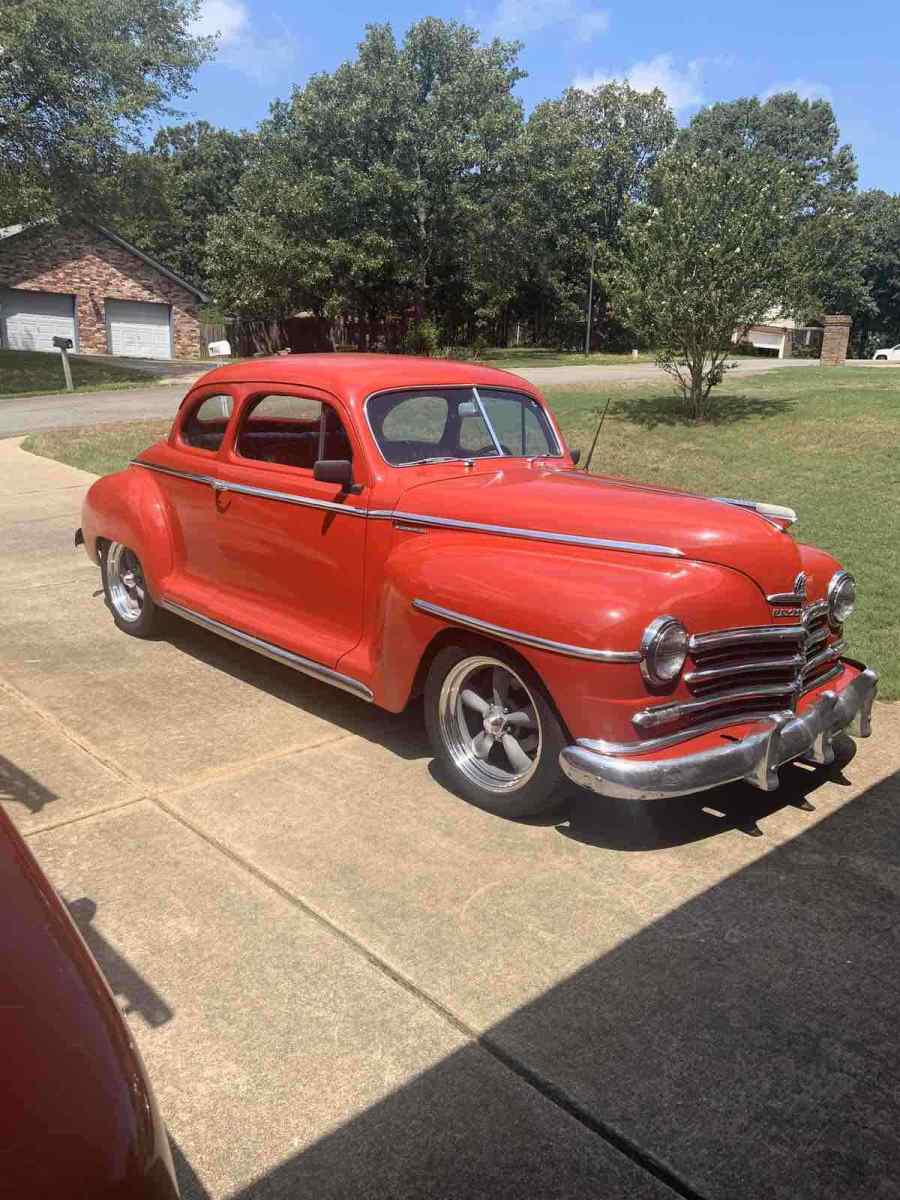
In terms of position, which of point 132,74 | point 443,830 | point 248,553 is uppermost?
point 132,74

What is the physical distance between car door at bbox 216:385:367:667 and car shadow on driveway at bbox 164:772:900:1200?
2.05 meters

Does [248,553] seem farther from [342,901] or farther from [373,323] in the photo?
[373,323]

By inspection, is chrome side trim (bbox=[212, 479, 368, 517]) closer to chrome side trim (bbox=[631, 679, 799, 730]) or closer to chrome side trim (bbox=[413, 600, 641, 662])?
chrome side trim (bbox=[413, 600, 641, 662])

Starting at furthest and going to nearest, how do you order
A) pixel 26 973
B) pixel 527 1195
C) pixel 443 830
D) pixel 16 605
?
pixel 16 605
pixel 443 830
pixel 527 1195
pixel 26 973

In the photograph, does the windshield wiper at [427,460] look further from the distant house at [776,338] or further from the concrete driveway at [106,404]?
the distant house at [776,338]

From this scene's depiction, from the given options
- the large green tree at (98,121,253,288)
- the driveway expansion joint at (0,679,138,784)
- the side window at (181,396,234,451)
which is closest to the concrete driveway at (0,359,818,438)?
the side window at (181,396,234,451)

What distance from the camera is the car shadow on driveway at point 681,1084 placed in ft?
7.12

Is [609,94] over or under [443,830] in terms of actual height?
over

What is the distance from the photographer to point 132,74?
23.3 m

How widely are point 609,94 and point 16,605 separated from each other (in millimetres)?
52819

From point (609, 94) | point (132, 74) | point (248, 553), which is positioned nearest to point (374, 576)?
point (248, 553)

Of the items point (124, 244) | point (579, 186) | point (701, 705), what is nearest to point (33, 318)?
point (124, 244)

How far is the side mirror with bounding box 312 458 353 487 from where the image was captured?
421 cm

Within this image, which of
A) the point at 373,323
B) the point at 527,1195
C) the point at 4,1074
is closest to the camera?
the point at 4,1074
